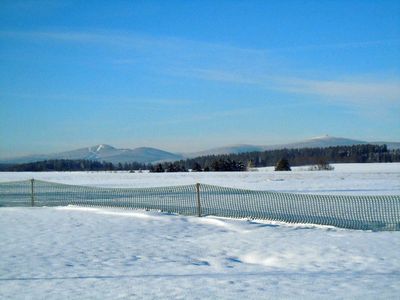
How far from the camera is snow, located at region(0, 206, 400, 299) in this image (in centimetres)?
786

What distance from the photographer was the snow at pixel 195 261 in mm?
7855

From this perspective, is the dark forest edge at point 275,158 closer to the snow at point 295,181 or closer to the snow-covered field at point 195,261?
the snow at point 295,181

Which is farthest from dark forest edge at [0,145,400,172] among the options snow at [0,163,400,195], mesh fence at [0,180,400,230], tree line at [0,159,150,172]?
mesh fence at [0,180,400,230]

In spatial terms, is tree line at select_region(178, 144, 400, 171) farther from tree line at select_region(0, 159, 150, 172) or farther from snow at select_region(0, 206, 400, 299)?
snow at select_region(0, 206, 400, 299)

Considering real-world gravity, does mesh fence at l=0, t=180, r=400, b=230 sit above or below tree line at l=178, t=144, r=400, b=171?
below

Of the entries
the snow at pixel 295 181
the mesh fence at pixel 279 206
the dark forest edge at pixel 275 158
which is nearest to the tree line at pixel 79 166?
the dark forest edge at pixel 275 158

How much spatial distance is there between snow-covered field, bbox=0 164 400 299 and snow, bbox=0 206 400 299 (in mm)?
17

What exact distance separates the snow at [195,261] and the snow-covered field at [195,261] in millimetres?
17

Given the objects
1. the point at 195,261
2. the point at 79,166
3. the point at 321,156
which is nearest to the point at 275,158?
the point at 321,156

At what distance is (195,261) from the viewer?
10.1 metres

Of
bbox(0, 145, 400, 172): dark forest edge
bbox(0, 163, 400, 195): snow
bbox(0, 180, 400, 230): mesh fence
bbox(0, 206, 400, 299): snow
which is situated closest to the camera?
bbox(0, 206, 400, 299): snow

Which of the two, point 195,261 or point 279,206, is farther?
point 279,206

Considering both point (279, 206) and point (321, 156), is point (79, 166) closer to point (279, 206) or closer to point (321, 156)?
point (321, 156)

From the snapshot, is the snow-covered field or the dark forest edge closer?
the snow-covered field
